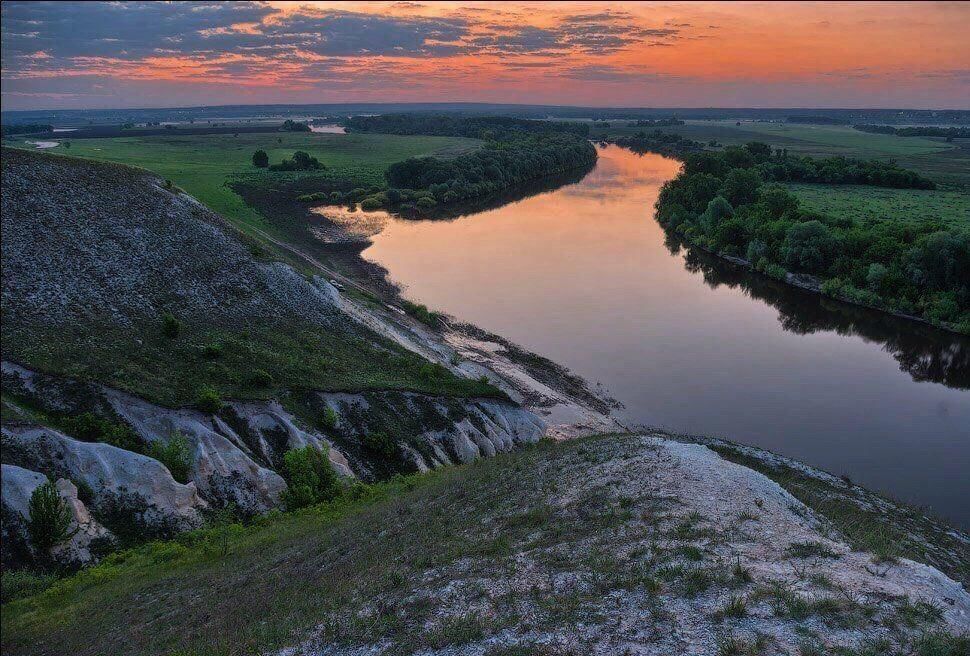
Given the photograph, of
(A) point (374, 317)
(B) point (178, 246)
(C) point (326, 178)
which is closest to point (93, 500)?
(B) point (178, 246)

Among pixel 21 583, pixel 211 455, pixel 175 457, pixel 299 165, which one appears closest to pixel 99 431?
pixel 175 457

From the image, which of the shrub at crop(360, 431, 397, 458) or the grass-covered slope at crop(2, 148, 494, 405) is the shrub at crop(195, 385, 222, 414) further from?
the shrub at crop(360, 431, 397, 458)

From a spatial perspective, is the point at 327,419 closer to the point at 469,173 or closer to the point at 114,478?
the point at 114,478

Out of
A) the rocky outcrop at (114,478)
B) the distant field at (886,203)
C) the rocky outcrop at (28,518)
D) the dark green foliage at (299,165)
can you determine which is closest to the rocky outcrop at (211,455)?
the rocky outcrop at (114,478)

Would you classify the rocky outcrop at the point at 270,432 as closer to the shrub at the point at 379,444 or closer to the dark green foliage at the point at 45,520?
the shrub at the point at 379,444

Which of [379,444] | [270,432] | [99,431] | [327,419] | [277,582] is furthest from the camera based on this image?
[379,444]

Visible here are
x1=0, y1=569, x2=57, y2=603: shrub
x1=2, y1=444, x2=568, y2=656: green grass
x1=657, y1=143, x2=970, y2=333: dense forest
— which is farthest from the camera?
x1=657, y1=143, x2=970, y2=333: dense forest

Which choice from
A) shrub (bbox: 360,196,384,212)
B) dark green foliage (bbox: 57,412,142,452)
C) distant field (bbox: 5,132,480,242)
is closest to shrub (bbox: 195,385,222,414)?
dark green foliage (bbox: 57,412,142,452)
